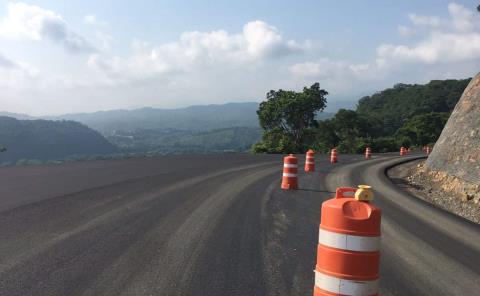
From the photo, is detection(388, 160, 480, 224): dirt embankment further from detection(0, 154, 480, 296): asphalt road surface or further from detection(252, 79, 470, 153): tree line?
detection(252, 79, 470, 153): tree line

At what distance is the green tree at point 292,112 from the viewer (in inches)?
2554

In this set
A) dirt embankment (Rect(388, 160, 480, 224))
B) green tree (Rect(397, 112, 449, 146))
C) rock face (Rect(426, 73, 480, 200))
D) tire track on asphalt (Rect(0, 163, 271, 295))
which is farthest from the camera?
green tree (Rect(397, 112, 449, 146))

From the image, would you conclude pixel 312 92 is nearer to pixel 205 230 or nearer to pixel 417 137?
pixel 417 137

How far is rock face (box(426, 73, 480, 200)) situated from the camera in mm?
15898

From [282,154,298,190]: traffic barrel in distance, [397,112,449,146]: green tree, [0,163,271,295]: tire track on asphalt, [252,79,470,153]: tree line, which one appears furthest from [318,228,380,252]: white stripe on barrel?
[397,112,449,146]: green tree

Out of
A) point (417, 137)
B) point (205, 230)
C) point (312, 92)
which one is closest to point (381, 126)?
point (417, 137)

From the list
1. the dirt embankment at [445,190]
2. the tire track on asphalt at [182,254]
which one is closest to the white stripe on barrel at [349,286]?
the tire track on asphalt at [182,254]

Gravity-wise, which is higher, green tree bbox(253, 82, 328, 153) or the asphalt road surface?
green tree bbox(253, 82, 328, 153)

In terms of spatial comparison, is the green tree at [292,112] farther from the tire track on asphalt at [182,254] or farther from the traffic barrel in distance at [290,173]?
the tire track on asphalt at [182,254]

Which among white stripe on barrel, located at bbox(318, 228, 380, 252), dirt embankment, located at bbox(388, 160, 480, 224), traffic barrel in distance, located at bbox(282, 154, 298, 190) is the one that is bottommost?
dirt embankment, located at bbox(388, 160, 480, 224)

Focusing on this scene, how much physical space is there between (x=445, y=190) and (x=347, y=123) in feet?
239

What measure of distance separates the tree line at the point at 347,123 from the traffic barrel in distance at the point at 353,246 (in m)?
52.5

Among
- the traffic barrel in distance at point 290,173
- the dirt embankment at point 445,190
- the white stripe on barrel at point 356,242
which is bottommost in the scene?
the dirt embankment at point 445,190

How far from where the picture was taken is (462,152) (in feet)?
57.6
